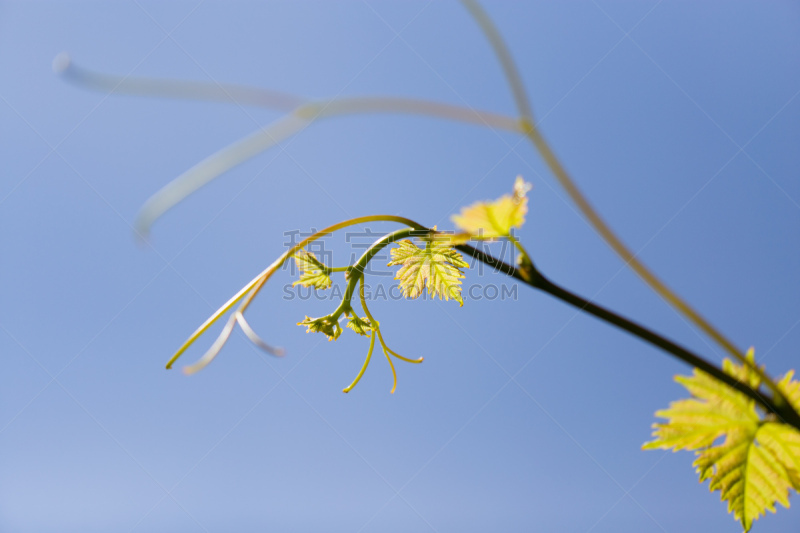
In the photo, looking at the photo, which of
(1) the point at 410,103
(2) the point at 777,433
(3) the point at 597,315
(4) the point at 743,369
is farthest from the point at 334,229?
(2) the point at 777,433

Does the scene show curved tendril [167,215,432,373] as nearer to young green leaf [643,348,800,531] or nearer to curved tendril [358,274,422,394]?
curved tendril [358,274,422,394]

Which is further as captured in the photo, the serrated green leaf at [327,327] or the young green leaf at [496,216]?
the serrated green leaf at [327,327]

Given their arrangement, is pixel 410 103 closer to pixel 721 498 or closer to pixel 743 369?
pixel 743 369

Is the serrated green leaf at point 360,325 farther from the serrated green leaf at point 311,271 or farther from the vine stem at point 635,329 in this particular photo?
the vine stem at point 635,329

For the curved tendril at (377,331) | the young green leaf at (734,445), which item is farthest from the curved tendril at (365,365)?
the young green leaf at (734,445)

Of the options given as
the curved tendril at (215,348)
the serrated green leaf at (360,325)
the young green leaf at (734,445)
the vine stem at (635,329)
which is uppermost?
the young green leaf at (734,445)
